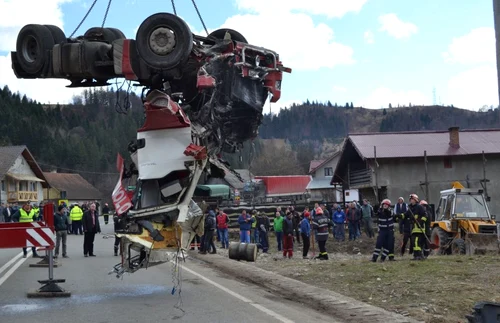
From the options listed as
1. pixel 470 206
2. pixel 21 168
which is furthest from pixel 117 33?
pixel 21 168

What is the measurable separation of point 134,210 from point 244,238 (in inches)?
603

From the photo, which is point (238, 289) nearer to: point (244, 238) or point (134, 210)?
point (134, 210)

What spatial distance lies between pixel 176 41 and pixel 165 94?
0.92 meters

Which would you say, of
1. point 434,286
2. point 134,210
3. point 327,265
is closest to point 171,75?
point 134,210

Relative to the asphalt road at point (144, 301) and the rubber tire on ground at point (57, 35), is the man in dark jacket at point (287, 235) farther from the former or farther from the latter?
the rubber tire on ground at point (57, 35)

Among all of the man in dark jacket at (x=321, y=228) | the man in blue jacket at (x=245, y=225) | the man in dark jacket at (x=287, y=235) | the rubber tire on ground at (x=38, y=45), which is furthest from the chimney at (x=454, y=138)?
the rubber tire on ground at (x=38, y=45)

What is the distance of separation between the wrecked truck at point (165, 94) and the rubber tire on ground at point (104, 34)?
19mm

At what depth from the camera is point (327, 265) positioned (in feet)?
61.2

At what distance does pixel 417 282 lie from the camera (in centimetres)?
1361

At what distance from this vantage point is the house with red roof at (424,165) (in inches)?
1786

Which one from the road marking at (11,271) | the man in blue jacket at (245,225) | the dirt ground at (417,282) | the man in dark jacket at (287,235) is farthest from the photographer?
the man in blue jacket at (245,225)

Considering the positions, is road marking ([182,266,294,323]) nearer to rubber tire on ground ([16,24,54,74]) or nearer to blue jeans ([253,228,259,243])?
rubber tire on ground ([16,24,54,74])

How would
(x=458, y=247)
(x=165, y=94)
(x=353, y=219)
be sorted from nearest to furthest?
1. (x=165, y=94)
2. (x=458, y=247)
3. (x=353, y=219)

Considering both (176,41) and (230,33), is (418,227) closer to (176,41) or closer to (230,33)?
(230,33)
